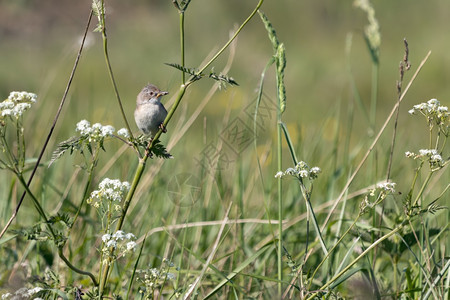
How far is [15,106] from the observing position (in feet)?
7.29

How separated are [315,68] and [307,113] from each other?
110 inches

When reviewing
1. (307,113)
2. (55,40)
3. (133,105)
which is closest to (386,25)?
(307,113)

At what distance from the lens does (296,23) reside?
15.1 meters

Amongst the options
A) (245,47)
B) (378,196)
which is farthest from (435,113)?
(245,47)

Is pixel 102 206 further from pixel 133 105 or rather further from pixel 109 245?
pixel 133 105

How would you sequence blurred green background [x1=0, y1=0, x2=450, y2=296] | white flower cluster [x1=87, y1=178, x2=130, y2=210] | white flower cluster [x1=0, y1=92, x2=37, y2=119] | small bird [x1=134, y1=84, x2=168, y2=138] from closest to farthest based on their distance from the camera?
white flower cluster [x1=0, y1=92, x2=37, y2=119]
white flower cluster [x1=87, y1=178, x2=130, y2=210]
small bird [x1=134, y1=84, x2=168, y2=138]
blurred green background [x1=0, y1=0, x2=450, y2=296]

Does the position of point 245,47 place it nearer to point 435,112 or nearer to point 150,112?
point 150,112

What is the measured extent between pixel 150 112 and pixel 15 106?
790 millimetres

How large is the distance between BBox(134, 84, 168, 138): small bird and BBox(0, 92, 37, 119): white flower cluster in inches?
21.9

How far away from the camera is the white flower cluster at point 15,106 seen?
214 cm

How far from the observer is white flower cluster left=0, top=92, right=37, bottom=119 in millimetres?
2141

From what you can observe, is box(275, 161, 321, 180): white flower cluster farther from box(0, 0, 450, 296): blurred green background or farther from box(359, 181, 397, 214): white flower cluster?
box(0, 0, 450, 296): blurred green background

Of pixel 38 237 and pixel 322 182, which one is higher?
pixel 322 182

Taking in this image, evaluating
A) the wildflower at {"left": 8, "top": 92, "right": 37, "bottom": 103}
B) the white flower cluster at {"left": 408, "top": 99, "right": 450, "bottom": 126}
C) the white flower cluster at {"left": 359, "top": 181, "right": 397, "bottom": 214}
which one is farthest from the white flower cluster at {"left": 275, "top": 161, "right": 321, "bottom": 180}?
the wildflower at {"left": 8, "top": 92, "right": 37, "bottom": 103}
